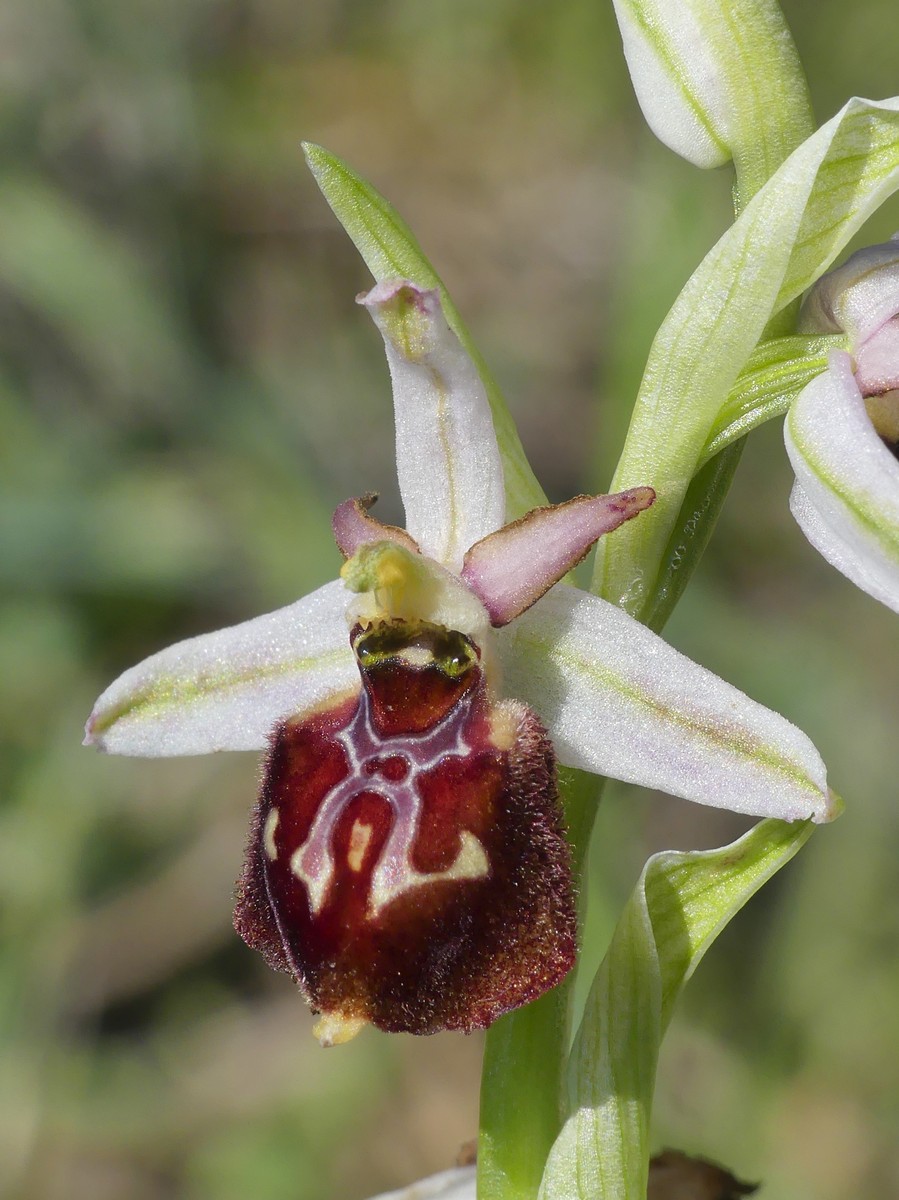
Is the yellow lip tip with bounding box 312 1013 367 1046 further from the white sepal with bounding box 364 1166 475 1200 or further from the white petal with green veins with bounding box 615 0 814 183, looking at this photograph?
the white petal with green veins with bounding box 615 0 814 183

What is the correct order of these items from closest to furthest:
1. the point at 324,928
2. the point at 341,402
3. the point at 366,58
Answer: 1. the point at 324,928
2. the point at 341,402
3. the point at 366,58

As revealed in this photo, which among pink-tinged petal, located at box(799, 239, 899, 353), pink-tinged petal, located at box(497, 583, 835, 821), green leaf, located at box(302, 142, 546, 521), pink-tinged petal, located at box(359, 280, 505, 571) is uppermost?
green leaf, located at box(302, 142, 546, 521)

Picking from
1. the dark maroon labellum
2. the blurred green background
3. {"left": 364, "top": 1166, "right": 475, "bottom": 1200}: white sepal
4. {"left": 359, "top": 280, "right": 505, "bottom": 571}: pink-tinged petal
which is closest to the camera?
the dark maroon labellum

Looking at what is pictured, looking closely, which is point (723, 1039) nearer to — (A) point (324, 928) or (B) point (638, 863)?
(B) point (638, 863)

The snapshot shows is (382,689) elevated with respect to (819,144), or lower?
lower

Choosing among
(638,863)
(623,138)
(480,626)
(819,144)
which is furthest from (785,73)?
(623,138)

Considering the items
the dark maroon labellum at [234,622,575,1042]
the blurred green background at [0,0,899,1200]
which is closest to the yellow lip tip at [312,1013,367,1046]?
the dark maroon labellum at [234,622,575,1042]
